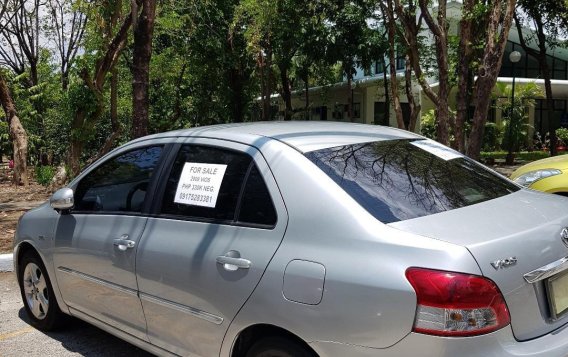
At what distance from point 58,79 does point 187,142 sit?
2630 centimetres

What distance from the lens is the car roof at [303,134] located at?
309 centimetres

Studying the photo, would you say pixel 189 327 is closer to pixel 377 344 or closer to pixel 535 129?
pixel 377 344

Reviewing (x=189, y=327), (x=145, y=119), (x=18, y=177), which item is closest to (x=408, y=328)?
(x=189, y=327)

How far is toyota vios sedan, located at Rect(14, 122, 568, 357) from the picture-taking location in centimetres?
224

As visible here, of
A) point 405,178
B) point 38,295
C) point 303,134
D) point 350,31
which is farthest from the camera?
point 350,31

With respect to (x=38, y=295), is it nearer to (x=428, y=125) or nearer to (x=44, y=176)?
(x=44, y=176)

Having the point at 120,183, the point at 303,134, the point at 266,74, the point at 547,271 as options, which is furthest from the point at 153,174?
the point at 266,74

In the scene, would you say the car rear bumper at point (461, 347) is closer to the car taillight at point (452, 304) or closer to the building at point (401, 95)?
the car taillight at point (452, 304)

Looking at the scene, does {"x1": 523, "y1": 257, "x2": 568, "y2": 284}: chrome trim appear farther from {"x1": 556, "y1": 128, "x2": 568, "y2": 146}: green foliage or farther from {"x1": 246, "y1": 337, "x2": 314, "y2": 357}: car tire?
{"x1": 556, "y1": 128, "x2": 568, "y2": 146}: green foliage

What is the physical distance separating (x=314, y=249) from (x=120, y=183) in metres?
1.93

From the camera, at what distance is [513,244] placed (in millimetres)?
2375

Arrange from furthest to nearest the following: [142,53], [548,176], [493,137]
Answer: [493,137] < [142,53] < [548,176]

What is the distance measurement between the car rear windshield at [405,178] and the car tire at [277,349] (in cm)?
70

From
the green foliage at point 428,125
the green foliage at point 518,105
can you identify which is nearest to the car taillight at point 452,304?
the green foliage at point 428,125
